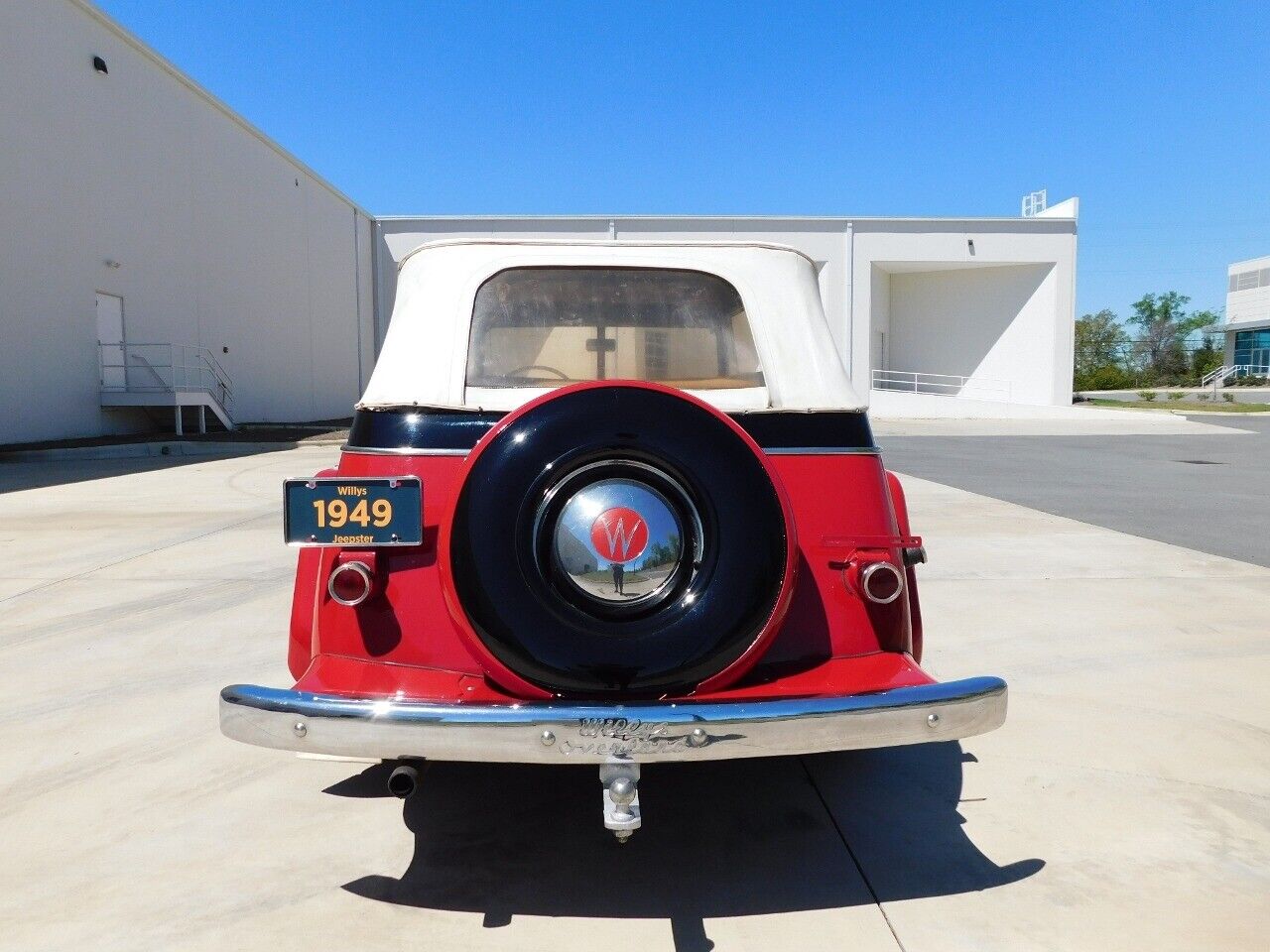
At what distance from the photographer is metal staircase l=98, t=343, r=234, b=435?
1966 centimetres

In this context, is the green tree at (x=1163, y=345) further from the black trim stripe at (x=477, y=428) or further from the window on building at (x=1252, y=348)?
the black trim stripe at (x=477, y=428)

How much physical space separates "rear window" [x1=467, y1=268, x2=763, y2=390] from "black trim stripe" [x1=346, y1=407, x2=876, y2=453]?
23cm

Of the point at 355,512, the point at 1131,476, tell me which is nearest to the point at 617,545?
the point at 355,512

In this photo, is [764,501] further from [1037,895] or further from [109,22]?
[109,22]

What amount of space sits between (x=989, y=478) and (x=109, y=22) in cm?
2021

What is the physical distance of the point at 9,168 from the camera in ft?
55.3

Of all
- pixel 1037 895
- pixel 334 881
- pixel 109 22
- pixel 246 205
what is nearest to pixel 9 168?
pixel 109 22

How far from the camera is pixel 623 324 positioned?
304 cm

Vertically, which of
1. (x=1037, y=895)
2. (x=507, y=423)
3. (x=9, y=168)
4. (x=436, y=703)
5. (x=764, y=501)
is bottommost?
(x=1037, y=895)

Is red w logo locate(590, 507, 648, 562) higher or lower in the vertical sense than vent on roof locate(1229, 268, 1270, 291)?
lower

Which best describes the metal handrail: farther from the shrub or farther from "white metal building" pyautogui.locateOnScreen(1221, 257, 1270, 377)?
"white metal building" pyautogui.locateOnScreen(1221, 257, 1270, 377)

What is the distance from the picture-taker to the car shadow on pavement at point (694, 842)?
2414mm

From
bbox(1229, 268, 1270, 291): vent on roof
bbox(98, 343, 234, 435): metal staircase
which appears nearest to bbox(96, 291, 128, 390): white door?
bbox(98, 343, 234, 435): metal staircase

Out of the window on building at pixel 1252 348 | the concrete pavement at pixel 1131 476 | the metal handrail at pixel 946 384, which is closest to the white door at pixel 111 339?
the concrete pavement at pixel 1131 476
